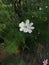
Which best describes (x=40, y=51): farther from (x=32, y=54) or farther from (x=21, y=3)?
(x=21, y=3)

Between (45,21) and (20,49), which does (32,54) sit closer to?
(20,49)

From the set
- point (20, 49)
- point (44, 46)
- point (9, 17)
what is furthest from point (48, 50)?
point (9, 17)

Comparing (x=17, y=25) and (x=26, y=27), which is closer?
(x=26, y=27)

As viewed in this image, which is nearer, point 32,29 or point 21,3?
point 32,29

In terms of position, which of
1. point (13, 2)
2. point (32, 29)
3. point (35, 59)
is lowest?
point (35, 59)

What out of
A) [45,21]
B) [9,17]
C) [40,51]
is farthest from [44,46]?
[9,17]

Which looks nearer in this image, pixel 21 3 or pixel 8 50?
pixel 8 50

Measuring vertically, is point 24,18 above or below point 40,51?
above

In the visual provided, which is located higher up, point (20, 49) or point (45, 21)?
point (45, 21)
